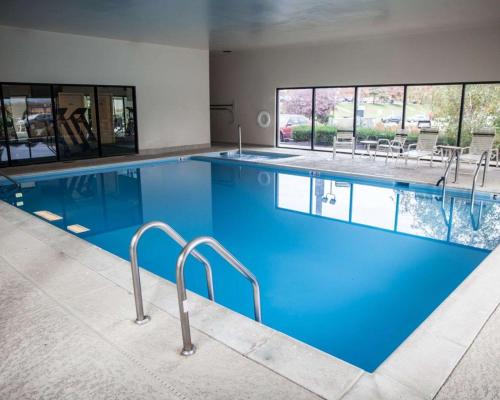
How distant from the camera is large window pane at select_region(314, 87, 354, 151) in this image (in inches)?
434

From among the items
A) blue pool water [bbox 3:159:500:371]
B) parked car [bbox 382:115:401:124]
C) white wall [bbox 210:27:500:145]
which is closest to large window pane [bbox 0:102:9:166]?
blue pool water [bbox 3:159:500:371]

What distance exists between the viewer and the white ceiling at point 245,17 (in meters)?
6.20

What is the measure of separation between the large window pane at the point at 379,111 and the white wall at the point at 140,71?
14.4ft

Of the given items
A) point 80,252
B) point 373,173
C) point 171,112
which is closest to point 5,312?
point 80,252

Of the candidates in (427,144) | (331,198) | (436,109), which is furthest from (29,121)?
(436,109)

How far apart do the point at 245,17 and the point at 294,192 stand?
10.1 ft

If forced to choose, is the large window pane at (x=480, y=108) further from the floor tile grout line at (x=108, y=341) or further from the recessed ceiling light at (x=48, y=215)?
the floor tile grout line at (x=108, y=341)

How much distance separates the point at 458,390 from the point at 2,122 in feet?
30.1

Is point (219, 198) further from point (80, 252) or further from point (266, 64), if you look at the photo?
point (266, 64)

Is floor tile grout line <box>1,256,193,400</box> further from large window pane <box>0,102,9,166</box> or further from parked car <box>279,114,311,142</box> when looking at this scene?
parked car <box>279,114,311,142</box>

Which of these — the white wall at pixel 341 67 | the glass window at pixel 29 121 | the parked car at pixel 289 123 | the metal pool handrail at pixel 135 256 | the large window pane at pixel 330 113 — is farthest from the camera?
the parked car at pixel 289 123

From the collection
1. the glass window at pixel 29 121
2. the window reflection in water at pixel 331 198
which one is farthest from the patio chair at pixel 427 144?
the glass window at pixel 29 121

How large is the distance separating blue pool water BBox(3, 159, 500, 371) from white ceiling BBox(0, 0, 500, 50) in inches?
114

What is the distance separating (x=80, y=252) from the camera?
12.1 ft
